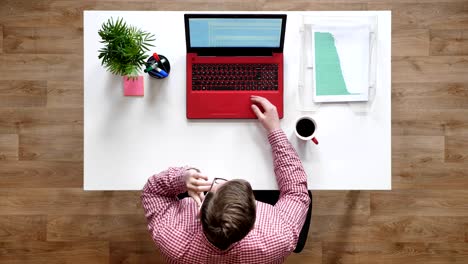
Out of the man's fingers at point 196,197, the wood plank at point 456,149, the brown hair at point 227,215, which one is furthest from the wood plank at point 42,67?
the wood plank at point 456,149

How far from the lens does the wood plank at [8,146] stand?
6.63 feet

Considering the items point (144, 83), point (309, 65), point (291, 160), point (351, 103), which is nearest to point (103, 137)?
point (144, 83)

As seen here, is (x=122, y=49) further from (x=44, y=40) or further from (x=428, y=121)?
(x=428, y=121)

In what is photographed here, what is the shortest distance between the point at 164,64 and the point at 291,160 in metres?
0.56

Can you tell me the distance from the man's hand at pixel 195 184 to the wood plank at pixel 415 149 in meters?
1.21

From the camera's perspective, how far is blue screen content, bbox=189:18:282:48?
1.29 meters

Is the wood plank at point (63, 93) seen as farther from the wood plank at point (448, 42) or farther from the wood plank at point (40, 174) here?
the wood plank at point (448, 42)

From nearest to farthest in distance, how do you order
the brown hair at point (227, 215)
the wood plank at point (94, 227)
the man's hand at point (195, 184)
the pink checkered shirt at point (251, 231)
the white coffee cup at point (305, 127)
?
the brown hair at point (227, 215), the pink checkered shirt at point (251, 231), the man's hand at point (195, 184), the white coffee cup at point (305, 127), the wood plank at point (94, 227)

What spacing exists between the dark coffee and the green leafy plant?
575 millimetres

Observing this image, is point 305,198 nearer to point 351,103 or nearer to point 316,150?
point 316,150

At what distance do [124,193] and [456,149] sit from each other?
172 centimetres

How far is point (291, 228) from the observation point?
1.22 m

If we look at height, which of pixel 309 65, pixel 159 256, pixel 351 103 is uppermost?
pixel 309 65

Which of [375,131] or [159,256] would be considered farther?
[159,256]
